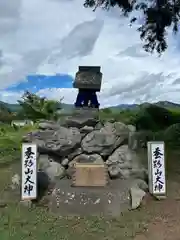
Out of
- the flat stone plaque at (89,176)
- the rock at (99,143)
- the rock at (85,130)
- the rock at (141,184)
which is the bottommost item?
the rock at (141,184)

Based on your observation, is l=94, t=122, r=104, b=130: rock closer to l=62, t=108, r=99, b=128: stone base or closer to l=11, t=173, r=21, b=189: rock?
l=62, t=108, r=99, b=128: stone base

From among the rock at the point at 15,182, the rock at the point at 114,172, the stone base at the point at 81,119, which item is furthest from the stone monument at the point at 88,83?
the rock at the point at 15,182

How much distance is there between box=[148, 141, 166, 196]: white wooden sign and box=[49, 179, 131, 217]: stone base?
1.54ft

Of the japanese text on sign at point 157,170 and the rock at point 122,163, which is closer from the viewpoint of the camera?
the japanese text on sign at point 157,170

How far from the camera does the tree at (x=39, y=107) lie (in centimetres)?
1392

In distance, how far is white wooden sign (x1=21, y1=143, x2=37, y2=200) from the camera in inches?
265

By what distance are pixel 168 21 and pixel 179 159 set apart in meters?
4.36

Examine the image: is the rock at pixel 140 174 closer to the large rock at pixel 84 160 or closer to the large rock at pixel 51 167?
the large rock at pixel 84 160

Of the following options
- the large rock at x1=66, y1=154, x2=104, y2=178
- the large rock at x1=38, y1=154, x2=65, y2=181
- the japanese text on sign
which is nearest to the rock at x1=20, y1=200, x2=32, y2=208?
the large rock at x1=38, y1=154, x2=65, y2=181

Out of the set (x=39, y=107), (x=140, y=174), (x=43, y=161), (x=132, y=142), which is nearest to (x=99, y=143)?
(x=132, y=142)

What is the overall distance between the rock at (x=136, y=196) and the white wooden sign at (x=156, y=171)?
Result: 0.22m

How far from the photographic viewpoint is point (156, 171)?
6898 mm

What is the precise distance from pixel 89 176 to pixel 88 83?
297 centimetres

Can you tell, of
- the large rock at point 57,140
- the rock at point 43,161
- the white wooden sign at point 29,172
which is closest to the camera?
the white wooden sign at point 29,172
